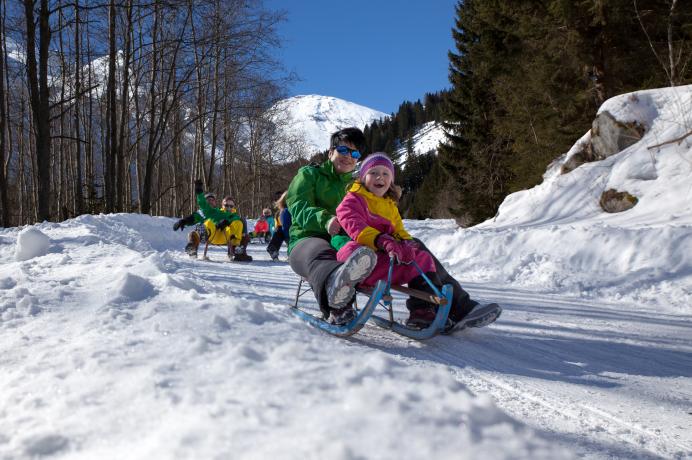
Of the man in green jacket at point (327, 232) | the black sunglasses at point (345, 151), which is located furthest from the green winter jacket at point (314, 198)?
the black sunglasses at point (345, 151)

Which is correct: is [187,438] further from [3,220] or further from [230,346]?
[3,220]

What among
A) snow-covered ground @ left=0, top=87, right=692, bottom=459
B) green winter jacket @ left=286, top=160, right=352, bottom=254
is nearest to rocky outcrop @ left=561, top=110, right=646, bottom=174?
snow-covered ground @ left=0, top=87, right=692, bottom=459

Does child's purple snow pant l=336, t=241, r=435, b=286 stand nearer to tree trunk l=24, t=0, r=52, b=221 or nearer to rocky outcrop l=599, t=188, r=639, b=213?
rocky outcrop l=599, t=188, r=639, b=213

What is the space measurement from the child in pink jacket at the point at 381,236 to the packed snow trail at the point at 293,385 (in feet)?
1.12

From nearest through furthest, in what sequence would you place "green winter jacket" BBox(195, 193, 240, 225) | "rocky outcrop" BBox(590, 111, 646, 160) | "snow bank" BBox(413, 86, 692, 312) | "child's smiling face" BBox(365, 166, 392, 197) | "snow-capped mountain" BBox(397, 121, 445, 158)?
"child's smiling face" BBox(365, 166, 392, 197), "snow bank" BBox(413, 86, 692, 312), "rocky outcrop" BBox(590, 111, 646, 160), "green winter jacket" BBox(195, 193, 240, 225), "snow-capped mountain" BBox(397, 121, 445, 158)

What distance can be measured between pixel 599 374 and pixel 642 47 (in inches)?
484

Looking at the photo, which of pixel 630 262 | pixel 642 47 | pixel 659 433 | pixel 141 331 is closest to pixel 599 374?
pixel 659 433

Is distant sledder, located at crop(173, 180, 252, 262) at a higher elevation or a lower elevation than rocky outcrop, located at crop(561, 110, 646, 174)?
lower

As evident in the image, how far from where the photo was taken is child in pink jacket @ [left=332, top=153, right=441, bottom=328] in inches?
109

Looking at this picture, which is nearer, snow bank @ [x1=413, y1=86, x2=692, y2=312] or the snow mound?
snow bank @ [x1=413, y1=86, x2=692, y2=312]

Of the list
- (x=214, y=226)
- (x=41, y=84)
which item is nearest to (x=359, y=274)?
(x=214, y=226)

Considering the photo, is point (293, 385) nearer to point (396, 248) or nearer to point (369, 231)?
point (396, 248)

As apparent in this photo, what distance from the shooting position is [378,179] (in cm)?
310

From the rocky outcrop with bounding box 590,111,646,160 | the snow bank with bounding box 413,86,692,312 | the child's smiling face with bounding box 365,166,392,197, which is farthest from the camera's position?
the rocky outcrop with bounding box 590,111,646,160
